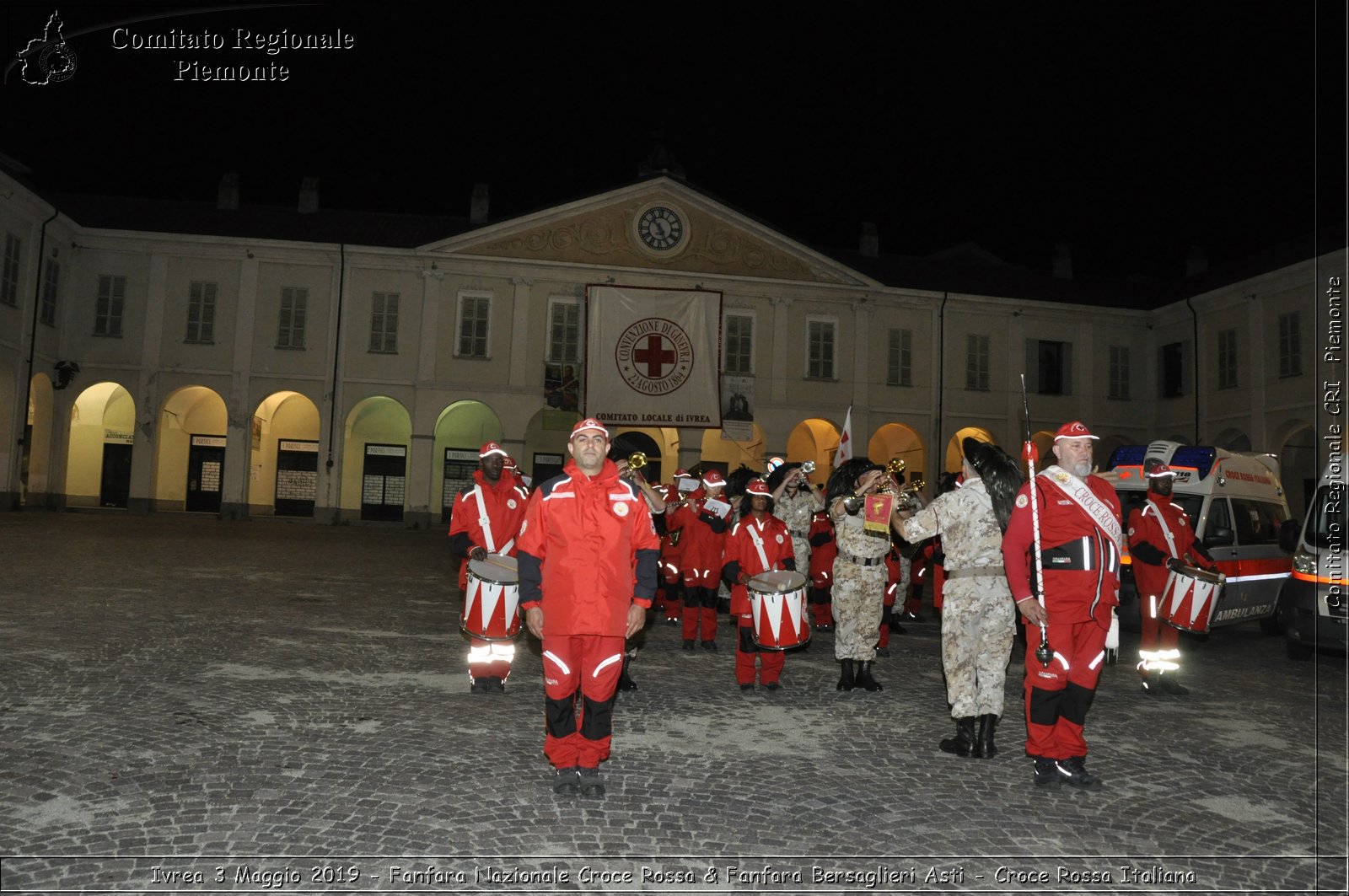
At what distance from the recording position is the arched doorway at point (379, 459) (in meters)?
30.0

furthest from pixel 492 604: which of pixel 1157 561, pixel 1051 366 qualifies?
pixel 1051 366

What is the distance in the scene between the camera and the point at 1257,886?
371 cm

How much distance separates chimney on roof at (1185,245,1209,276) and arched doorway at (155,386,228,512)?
126 ft

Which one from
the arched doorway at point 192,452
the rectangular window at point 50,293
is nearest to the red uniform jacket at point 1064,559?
the arched doorway at point 192,452

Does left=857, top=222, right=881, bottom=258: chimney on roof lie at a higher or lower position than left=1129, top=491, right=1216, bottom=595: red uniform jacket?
higher

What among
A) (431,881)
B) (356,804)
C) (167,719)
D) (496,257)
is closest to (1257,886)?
(431,881)

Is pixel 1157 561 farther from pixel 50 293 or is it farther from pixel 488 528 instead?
pixel 50 293

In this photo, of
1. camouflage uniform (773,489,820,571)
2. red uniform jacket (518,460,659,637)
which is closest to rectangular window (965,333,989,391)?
camouflage uniform (773,489,820,571)

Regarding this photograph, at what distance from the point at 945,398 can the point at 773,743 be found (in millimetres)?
27669

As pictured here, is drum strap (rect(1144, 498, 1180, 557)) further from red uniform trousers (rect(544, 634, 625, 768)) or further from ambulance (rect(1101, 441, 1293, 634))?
red uniform trousers (rect(544, 634, 625, 768))

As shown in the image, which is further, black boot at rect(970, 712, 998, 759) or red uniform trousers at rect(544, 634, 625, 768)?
black boot at rect(970, 712, 998, 759)

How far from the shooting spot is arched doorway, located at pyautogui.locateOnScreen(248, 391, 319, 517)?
1183 inches

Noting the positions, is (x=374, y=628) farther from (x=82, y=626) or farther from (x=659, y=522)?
(x=659, y=522)

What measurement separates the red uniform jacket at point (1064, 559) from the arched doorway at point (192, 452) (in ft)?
95.7
